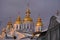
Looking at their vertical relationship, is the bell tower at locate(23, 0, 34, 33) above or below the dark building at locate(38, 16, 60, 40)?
below

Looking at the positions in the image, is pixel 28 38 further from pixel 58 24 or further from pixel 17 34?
pixel 58 24

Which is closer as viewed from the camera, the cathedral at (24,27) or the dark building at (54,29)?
the dark building at (54,29)

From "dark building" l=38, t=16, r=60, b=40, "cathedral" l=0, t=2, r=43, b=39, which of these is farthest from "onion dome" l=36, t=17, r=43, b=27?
"dark building" l=38, t=16, r=60, b=40

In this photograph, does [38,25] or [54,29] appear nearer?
[54,29]

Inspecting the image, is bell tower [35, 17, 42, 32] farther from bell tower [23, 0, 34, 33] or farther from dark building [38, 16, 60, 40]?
dark building [38, 16, 60, 40]

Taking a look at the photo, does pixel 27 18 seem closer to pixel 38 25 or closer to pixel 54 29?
pixel 38 25

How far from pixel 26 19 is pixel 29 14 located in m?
2.00

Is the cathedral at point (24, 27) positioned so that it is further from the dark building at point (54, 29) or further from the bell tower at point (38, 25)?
the dark building at point (54, 29)

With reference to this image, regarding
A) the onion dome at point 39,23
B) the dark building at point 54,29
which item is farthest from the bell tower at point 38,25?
the dark building at point 54,29

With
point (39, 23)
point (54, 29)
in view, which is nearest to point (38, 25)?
point (39, 23)

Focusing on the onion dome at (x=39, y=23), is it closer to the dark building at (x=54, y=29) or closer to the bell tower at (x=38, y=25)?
the bell tower at (x=38, y=25)

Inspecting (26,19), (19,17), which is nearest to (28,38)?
(26,19)

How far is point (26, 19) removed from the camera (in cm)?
5200

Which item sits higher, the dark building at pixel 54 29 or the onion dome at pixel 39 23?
the dark building at pixel 54 29
